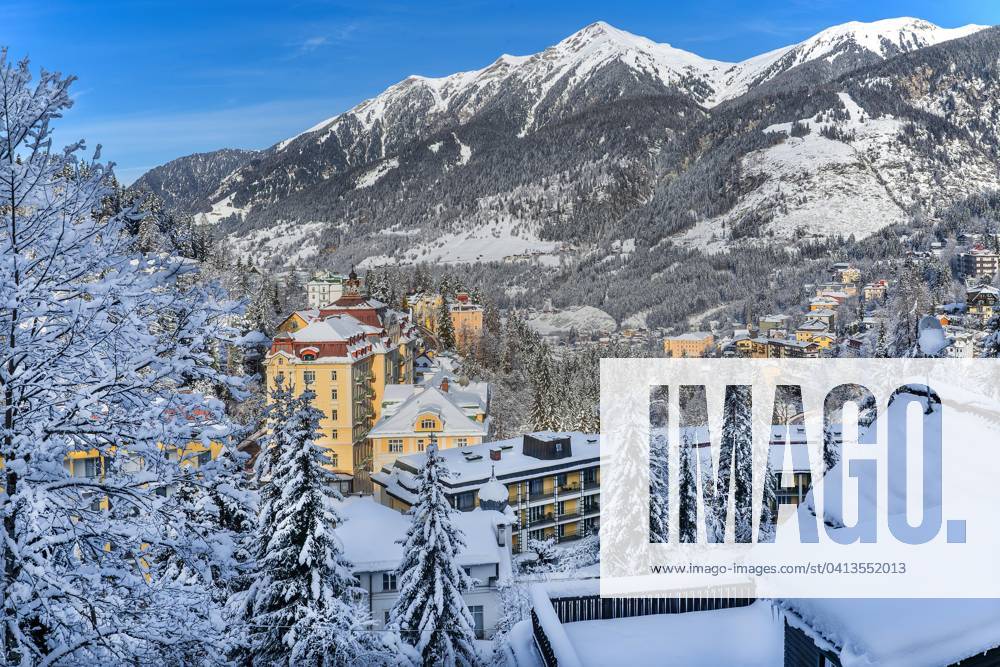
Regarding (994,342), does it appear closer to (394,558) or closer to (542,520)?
(394,558)

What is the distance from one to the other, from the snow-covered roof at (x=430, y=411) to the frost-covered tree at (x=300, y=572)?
26160 mm

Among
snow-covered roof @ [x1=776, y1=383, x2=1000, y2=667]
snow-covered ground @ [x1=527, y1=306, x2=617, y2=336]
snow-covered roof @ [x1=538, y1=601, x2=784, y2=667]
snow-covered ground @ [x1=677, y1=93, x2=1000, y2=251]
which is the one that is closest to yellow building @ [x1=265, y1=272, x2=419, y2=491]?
snow-covered roof @ [x1=538, y1=601, x2=784, y2=667]

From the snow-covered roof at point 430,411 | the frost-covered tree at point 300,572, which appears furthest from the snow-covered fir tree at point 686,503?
the snow-covered roof at point 430,411

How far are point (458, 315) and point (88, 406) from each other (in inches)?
2839

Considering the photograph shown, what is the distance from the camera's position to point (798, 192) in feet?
615

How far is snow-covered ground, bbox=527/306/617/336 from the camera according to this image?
140 m

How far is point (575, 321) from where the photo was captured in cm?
14800

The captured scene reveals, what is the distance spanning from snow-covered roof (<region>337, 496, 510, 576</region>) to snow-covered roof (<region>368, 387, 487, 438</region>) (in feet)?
38.4

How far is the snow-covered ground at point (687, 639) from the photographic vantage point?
8539 mm

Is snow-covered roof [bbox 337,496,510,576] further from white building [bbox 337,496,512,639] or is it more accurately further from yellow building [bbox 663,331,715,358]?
yellow building [bbox 663,331,715,358]

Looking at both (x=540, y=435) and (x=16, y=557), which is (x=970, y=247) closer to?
(x=540, y=435)

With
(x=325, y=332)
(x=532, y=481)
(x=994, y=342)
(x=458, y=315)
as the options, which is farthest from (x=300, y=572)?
(x=458, y=315)

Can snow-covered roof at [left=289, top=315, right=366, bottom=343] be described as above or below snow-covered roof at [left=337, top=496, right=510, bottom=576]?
above

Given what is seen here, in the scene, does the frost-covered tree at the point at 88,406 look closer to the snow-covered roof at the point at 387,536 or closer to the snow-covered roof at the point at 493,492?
the snow-covered roof at the point at 387,536
